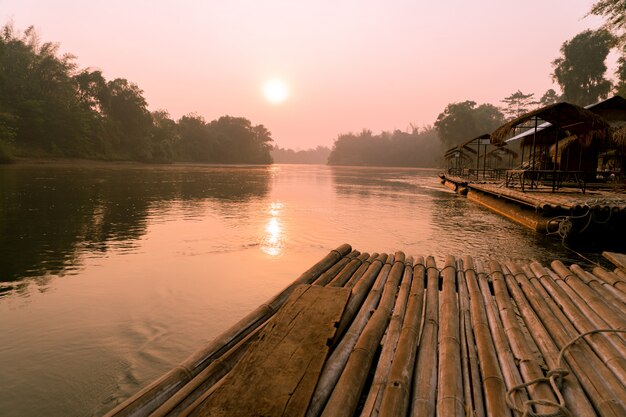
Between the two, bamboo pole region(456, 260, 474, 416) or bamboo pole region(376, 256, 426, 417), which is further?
bamboo pole region(456, 260, 474, 416)

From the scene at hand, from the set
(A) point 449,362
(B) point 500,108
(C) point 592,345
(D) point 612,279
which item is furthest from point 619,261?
(B) point 500,108

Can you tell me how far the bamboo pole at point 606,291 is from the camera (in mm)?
4414

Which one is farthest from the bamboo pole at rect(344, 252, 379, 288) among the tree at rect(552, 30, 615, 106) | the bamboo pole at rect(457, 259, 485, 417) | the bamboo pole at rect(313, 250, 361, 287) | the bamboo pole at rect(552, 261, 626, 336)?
the tree at rect(552, 30, 615, 106)

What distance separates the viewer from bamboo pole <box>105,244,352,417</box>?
2496 mm

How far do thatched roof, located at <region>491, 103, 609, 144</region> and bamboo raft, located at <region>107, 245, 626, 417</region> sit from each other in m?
10.9

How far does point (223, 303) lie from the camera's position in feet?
22.7

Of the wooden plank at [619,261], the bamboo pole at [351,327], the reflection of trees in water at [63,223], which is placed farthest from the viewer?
the reflection of trees in water at [63,223]

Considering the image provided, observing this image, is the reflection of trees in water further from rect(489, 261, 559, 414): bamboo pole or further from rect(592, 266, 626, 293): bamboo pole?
rect(592, 266, 626, 293): bamboo pole

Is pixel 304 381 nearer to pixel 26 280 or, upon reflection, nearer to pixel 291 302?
pixel 291 302

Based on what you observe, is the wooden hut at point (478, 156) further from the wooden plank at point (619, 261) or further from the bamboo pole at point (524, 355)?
the bamboo pole at point (524, 355)

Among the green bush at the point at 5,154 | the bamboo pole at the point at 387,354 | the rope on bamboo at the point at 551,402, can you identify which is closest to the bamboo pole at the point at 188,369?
the bamboo pole at the point at 387,354

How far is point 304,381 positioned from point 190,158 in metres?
115

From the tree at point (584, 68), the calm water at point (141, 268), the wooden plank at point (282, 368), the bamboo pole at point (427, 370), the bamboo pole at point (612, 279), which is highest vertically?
the tree at point (584, 68)

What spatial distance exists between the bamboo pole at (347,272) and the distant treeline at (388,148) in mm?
137114
